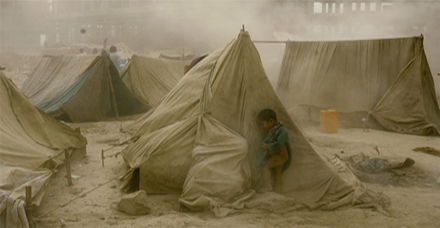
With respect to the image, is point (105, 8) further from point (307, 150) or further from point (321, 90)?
point (307, 150)

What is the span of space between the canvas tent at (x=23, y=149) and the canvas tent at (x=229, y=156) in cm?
87

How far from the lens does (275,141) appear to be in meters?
3.39

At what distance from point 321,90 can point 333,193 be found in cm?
505

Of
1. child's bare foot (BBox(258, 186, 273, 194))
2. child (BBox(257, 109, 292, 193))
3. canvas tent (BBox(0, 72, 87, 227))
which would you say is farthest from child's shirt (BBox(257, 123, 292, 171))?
Answer: canvas tent (BBox(0, 72, 87, 227))

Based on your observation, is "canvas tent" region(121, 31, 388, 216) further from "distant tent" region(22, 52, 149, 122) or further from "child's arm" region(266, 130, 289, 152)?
"distant tent" region(22, 52, 149, 122)

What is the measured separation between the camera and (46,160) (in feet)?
13.1

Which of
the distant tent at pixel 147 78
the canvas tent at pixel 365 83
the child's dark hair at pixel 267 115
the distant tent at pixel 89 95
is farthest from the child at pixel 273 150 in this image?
the distant tent at pixel 147 78

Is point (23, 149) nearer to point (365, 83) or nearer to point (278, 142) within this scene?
point (278, 142)

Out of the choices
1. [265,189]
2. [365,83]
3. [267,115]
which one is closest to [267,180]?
[265,189]

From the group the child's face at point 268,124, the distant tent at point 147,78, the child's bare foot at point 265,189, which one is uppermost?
the distant tent at point 147,78

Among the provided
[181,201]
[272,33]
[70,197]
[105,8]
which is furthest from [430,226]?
[105,8]

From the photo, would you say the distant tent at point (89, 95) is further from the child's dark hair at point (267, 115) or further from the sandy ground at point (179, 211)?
the child's dark hair at point (267, 115)

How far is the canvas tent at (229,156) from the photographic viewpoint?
326 centimetres

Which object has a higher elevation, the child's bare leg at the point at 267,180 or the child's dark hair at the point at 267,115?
the child's dark hair at the point at 267,115
